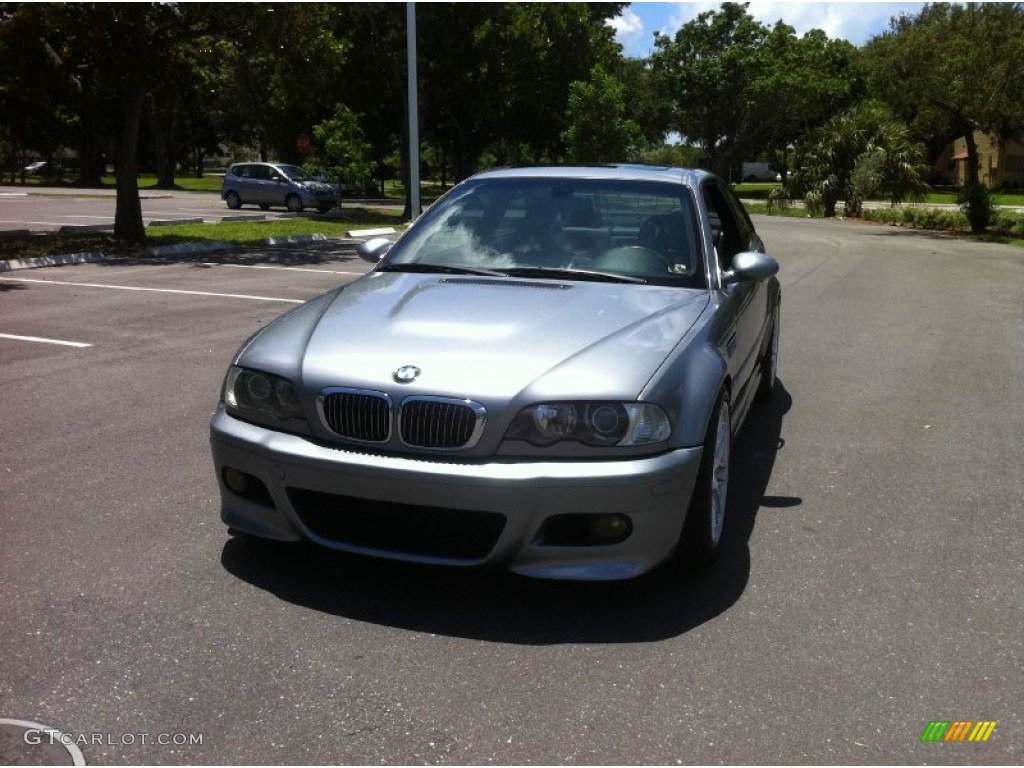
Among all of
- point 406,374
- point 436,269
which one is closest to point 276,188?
point 436,269

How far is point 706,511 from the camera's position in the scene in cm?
379

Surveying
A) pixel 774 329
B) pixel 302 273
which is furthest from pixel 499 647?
pixel 302 273

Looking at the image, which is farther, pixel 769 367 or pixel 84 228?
pixel 84 228

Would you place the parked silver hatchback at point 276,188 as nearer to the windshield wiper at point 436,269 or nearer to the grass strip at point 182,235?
the grass strip at point 182,235

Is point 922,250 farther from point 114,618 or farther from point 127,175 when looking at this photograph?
point 114,618

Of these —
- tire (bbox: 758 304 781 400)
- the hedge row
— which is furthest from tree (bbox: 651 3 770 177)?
tire (bbox: 758 304 781 400)

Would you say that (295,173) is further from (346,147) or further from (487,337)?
(487,337)

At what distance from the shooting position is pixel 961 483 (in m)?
5.30

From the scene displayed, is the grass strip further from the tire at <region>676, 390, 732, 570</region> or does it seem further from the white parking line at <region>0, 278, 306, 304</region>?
the tire at <region>676, 390, 732, 570</region>

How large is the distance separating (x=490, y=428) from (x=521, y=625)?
72 centimetres

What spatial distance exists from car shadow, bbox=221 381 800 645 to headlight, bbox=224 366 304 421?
65cm

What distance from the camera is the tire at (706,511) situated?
376 centimetres

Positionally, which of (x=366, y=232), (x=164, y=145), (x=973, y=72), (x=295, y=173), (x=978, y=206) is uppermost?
(x=973, y=72)

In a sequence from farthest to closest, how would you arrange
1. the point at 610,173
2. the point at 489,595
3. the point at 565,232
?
the point at 610,173 → the point at 565,232 → the point at 489,595
